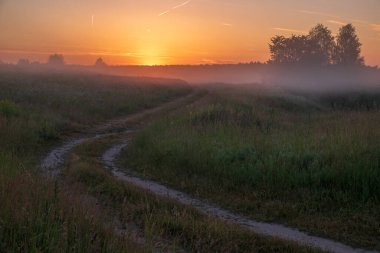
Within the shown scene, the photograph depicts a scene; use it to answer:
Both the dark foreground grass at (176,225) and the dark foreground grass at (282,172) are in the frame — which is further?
the dark foreground grass at (282,172)

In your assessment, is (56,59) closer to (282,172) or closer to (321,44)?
→ (321,44)

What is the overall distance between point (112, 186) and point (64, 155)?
6237 mm

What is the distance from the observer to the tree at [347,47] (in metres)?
90.9

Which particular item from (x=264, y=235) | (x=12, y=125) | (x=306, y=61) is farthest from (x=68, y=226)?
(x=306, y=61)

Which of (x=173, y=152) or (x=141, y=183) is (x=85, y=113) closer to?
(x=173, y=152)

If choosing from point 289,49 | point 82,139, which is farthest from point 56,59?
point 82,139

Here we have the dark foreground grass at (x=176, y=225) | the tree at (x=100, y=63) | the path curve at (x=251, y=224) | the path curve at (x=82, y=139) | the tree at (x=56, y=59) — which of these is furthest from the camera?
the tree at (x=100, y=63)

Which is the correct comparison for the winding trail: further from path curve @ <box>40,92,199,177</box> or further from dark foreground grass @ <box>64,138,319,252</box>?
dark foreground grass @ <box>64,138,319,252</box>

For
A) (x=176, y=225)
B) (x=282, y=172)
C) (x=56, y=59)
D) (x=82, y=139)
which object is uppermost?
(x=56, y=59)

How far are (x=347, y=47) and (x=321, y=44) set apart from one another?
5.66m

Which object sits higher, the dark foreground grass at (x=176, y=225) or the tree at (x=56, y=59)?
the tree at (x=56, y=59)

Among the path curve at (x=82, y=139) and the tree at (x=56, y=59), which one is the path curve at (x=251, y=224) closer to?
the path curve at (x=82, y=139)

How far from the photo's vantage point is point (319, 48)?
297 feet

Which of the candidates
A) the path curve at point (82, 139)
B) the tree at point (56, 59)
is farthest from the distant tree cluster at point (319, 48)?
the tree at point (56, 59)
